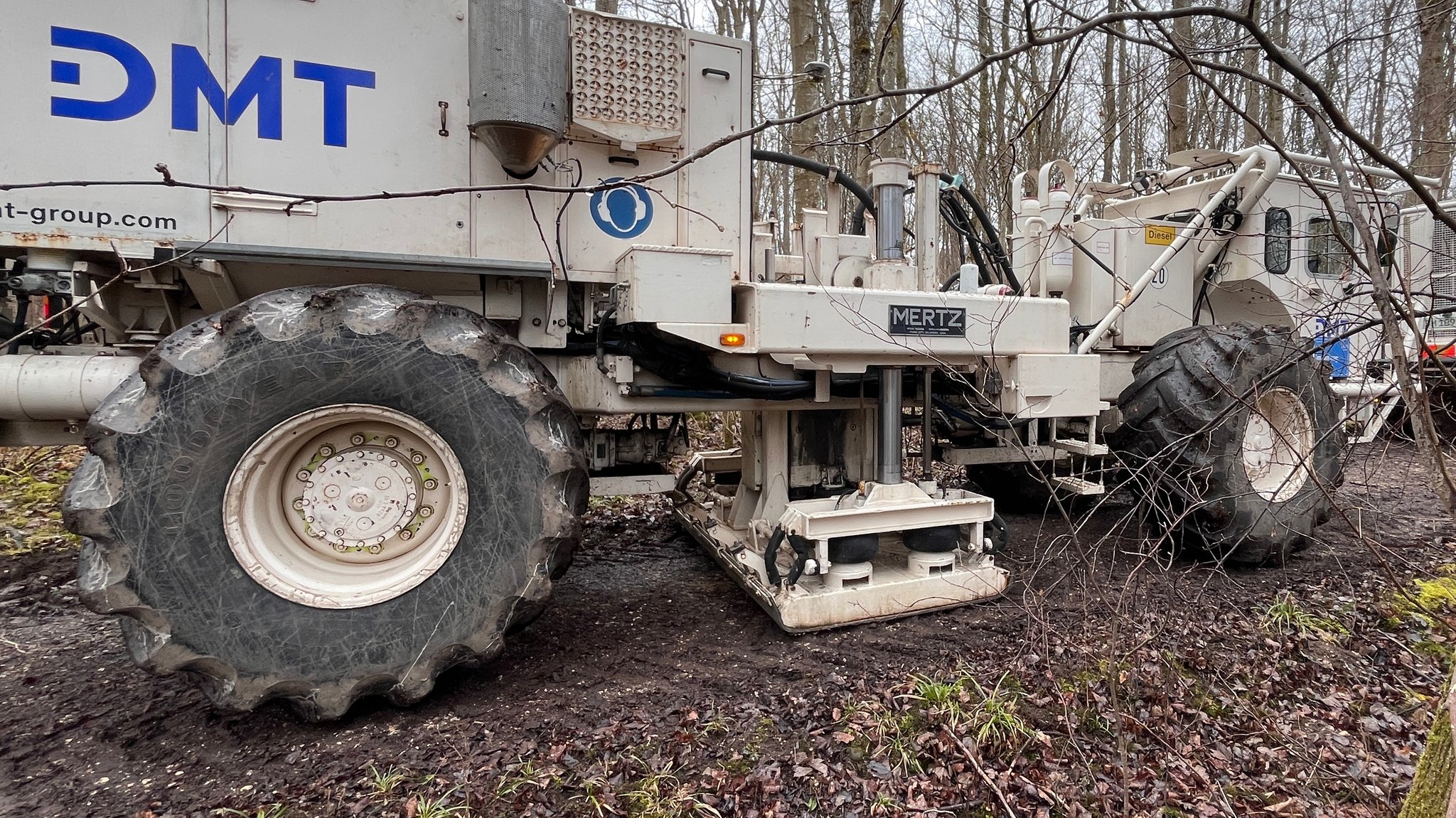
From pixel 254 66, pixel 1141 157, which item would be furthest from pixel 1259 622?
pixel 1141 157

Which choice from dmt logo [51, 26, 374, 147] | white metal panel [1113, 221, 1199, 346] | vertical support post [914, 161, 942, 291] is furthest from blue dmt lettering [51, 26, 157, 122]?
white metal panel [1113, 221, 1199, 346]

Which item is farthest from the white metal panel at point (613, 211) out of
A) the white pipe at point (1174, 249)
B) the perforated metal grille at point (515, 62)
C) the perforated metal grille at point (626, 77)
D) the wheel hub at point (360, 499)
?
the white pipe at point (1174, 249)

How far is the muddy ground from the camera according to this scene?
2.14 meters

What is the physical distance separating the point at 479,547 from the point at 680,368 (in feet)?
3.59

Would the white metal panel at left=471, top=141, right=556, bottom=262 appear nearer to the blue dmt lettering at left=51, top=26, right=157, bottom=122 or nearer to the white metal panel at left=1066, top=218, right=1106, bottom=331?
the blue dmt lettering at left=51, top=26, right=157, bottom=122

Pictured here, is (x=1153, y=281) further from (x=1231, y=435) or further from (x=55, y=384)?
(x=55, y=384)

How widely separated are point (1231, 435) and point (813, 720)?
265 cm

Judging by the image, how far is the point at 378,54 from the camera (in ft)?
8.95

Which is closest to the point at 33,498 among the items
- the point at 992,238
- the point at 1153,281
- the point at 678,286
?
the point at 678,286

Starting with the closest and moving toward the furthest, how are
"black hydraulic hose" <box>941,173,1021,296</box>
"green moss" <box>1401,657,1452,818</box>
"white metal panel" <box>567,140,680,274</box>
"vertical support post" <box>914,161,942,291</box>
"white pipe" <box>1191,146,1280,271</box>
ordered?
"green moss" <box>1401,657,1452,818</box> → "white metal panel" <box>567,140,680,274</box> → "vertical support post" <box>914,161,942,291</box> → "black hydraulic hose" <box>941,173,1021,296</box> → "white pipe" <box>1191,146,1280,271</box>

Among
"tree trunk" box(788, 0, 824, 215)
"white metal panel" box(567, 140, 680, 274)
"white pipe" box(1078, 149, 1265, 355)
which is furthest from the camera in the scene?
"tree trunk" box(788, 0, 824, 215)

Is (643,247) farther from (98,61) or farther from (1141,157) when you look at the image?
(1141,157)

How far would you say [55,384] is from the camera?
8.43 feet

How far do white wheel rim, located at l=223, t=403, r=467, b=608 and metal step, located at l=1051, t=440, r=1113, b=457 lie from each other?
2.75 meters
